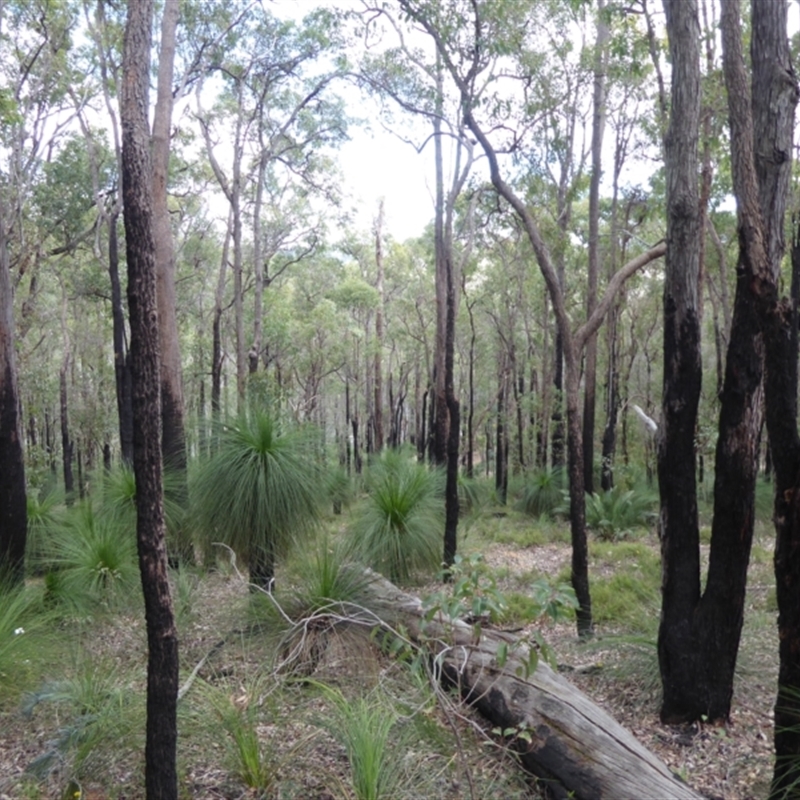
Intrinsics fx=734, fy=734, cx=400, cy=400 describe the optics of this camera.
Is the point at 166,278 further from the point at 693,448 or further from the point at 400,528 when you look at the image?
the point at 693,448

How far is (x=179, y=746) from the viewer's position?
4090 mm

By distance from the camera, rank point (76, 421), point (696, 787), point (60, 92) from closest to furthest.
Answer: point (696, 787) < point (60, 92) < point (76, 421)

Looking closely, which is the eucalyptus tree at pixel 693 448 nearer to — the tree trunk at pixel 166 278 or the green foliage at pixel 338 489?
the green foliage at pixel 338 489

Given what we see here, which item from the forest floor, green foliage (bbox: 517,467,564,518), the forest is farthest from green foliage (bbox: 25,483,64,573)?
green foliage (bbox: 517,467,564,518)

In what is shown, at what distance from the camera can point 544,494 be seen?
51.3ft

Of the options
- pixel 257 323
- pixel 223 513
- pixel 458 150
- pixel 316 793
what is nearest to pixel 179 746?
pixel 316 793

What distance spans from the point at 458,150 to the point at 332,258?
641 inches

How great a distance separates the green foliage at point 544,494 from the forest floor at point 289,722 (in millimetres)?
8998

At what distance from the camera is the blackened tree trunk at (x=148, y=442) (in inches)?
129

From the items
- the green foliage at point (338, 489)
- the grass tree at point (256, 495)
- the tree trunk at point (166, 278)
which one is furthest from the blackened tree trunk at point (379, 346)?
the grass tree at point (256, 495)

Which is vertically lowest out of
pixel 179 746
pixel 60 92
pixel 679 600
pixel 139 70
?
pixel 179 746

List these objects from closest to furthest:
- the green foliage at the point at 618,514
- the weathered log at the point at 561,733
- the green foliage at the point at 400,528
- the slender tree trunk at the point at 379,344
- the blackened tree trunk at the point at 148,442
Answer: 1. the blackened tree trunk at the point at 148,442
2. the weathered log at the point at 561,733
3. the green foliage at the point at 400,528
4. the green foliage at the point at 618,514
5. the slender tree trunk at the point at 379,344

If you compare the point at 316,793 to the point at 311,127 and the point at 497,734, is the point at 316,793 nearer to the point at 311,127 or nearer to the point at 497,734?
the point at 497,734

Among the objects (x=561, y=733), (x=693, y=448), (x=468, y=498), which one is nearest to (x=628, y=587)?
(x=693, y=448)
